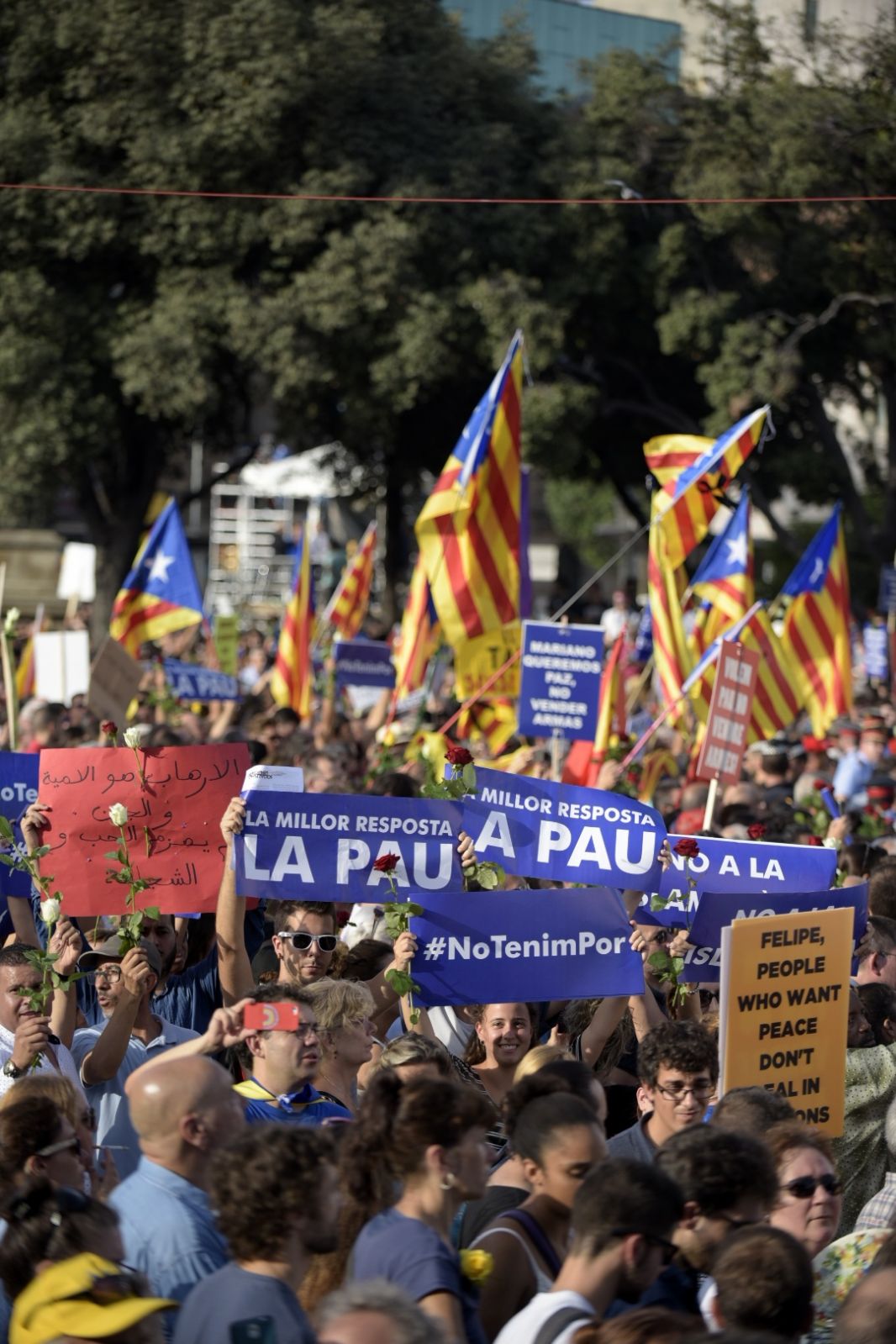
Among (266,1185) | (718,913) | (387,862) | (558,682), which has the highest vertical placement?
(266,1185)

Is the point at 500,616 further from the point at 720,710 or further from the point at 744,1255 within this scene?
the point at 744,1255

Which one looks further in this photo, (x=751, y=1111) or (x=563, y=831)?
(x=563, y=831)

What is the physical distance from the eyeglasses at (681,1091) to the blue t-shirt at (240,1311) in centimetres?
176

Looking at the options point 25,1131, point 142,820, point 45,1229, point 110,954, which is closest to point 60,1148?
point 25,1131

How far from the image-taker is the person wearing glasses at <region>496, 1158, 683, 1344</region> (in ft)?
12.2

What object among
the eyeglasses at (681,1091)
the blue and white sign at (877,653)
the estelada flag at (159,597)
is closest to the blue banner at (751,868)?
the eyeglasses at (681,1091)

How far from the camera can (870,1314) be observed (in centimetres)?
345

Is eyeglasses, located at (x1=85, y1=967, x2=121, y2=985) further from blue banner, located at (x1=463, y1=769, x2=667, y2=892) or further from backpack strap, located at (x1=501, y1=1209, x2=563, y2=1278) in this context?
backpack strap, located at (x1=501, y1=1209, x2=563, y2=1278)

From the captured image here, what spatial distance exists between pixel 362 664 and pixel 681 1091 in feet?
40.2

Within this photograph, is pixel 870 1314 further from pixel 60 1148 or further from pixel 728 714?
pixel 728 714

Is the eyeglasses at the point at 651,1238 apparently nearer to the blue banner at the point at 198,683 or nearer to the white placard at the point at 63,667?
the blue banner at the point at 198,683

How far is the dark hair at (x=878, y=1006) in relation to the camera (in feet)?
21.0

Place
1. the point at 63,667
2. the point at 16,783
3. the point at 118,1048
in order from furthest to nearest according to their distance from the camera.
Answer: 1. the point at 63,667
2. the point at 16,783
3. the point at 118,1048

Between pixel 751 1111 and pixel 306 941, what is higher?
pixel 751 1111
